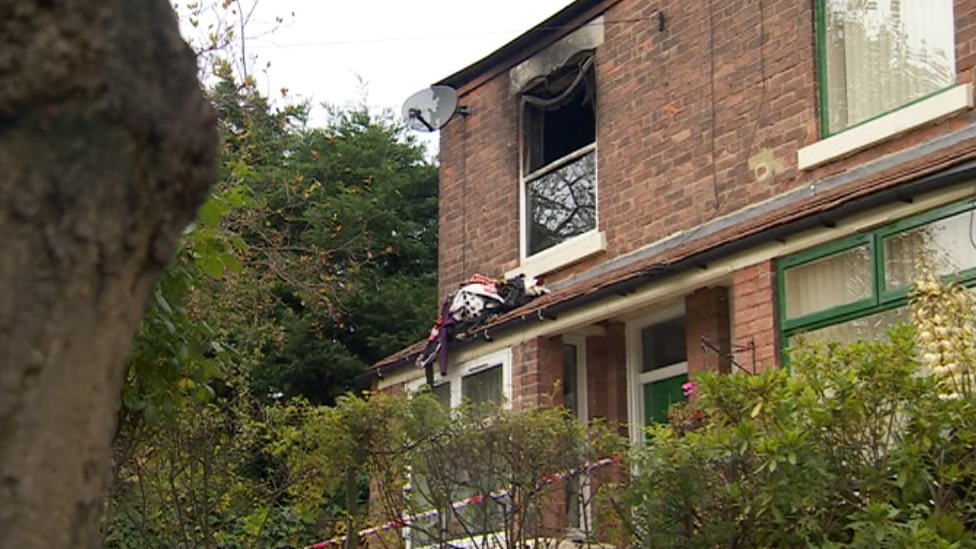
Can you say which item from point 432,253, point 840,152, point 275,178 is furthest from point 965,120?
point 432,253

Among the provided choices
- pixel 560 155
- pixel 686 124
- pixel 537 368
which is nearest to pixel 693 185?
pixel 686 124

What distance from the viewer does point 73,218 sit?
2.10 metres

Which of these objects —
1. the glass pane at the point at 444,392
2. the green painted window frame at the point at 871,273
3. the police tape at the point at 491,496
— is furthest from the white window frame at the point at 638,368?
the police tape at the point at 491,496

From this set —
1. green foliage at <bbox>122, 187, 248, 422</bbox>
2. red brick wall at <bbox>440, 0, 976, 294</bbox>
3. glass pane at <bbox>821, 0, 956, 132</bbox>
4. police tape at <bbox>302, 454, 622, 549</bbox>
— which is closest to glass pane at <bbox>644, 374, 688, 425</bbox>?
red brick wall at <bbox>440, 0, 976, 294</bbox>

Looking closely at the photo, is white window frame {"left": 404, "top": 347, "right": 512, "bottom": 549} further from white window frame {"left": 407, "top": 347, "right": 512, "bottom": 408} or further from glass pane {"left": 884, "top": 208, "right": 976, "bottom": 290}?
glass pane {"left": 884, "top": 208, "right": 976, "bottom": 290}

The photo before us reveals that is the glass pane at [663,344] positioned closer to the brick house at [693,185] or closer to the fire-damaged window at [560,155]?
the brick house at [693,185]

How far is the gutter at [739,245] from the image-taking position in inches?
379

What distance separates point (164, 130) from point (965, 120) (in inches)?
354

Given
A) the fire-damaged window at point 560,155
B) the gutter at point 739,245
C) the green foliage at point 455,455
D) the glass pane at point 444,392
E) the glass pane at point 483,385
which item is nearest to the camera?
the green foliage at point 455,455

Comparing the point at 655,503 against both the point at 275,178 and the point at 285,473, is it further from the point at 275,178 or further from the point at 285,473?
the point at 275,178

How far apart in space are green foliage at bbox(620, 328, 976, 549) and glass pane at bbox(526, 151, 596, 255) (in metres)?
5.76

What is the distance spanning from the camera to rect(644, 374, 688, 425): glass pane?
13.2 m

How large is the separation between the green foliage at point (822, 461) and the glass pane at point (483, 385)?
5508 millimetres

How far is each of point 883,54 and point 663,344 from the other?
3.70 meters
